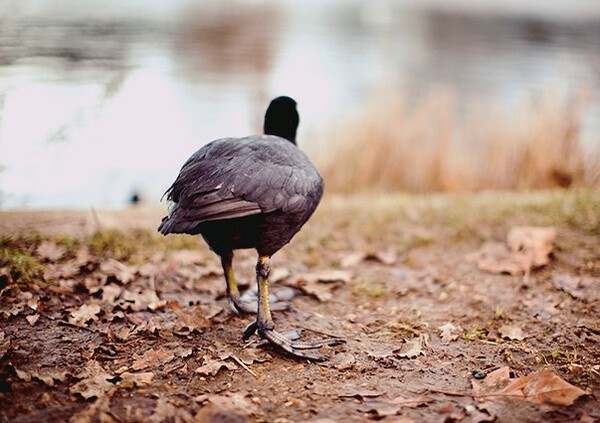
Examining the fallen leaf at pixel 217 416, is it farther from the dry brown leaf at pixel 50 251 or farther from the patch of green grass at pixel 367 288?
the dry brown leaf at pixel 50 251

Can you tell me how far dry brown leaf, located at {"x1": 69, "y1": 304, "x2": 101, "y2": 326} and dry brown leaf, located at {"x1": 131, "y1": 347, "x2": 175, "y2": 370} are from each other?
54cm

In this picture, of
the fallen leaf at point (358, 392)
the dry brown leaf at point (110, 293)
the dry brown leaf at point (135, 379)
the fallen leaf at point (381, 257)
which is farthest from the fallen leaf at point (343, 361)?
the fallen leaf at point (381, 257)

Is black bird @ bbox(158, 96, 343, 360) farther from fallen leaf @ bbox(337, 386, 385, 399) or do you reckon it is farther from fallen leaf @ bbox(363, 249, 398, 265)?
fallen leaf @ bbox(363, 249, 398, 265)

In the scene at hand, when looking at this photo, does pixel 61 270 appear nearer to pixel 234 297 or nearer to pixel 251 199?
pixel 234 297

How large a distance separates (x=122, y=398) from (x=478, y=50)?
2211 centimetres

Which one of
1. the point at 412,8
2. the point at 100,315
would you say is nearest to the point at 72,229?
the point at 100,315

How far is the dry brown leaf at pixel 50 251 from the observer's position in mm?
4473

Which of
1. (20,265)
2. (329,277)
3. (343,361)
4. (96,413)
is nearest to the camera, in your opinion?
(96,413)

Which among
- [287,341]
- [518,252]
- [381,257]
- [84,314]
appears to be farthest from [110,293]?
[518,252]

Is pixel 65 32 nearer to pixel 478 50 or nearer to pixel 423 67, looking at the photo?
pixel 423 67

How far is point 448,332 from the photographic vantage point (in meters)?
3.68

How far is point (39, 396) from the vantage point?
268 centimetres

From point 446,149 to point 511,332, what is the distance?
18.2 ft

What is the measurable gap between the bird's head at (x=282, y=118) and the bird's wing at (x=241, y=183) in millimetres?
488
